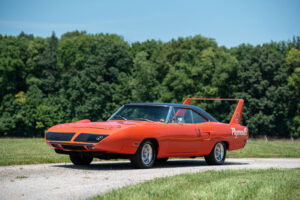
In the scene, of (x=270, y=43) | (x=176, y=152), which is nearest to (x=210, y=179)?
(x=176, y=152)

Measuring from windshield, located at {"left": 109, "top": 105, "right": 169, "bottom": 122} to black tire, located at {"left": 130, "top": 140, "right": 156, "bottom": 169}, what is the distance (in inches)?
35.8

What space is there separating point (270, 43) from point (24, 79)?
36.7 meters

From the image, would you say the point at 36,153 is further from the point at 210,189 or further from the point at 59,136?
the point at 210,189

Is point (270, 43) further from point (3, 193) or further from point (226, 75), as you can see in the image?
point (3, 193)

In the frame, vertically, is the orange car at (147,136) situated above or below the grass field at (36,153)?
above

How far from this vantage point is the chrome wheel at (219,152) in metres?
13.2

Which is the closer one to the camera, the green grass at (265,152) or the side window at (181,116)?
the side window at (181,116)

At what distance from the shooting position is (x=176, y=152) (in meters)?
11.4

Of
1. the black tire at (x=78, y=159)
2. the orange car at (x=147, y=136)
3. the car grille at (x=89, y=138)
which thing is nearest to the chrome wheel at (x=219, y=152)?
the orange car at (x=147, y=136)

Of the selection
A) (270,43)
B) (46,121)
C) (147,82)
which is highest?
(270,43)

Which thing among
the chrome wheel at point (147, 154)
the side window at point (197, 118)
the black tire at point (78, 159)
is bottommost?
the black tire at point (78, 159)

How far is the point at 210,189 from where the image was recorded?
7.02 meters

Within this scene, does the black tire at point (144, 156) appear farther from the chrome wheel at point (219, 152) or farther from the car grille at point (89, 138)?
the chrome wheel at point (219, 152)

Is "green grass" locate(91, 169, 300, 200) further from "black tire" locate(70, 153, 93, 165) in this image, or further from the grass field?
the grass field
